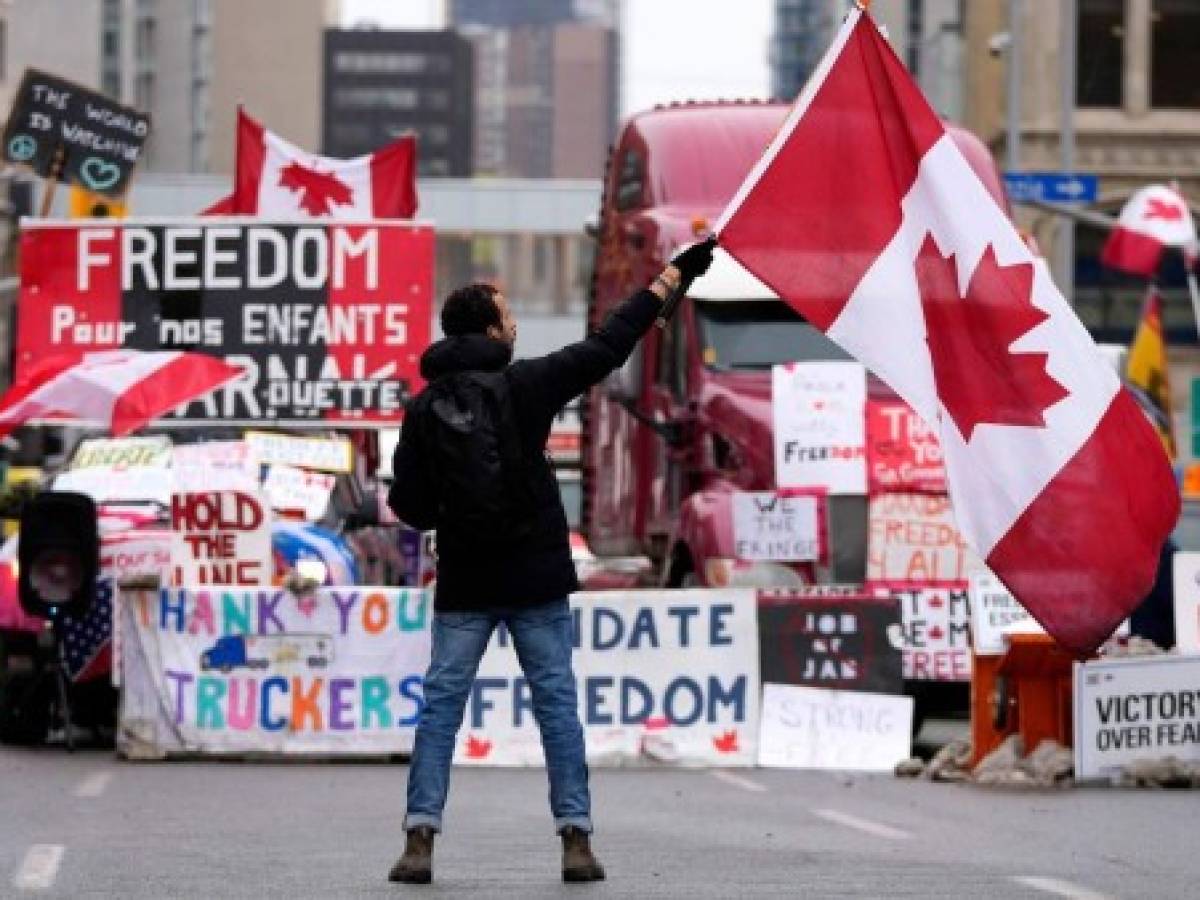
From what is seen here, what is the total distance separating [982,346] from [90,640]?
7964mm

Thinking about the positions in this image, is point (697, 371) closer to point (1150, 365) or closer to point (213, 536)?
point (213, 536)

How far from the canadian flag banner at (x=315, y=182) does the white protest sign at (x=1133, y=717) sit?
12280 millimetres

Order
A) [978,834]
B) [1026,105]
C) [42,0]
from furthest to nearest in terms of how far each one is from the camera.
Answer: [42,0] → [1026,105] → [978,834]

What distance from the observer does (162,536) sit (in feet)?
61.4

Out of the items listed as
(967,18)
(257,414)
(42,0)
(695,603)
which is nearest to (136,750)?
(695,603)

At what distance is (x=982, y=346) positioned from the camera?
11367 mm

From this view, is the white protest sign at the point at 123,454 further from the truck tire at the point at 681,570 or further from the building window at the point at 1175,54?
the building window at the point at 1175,54

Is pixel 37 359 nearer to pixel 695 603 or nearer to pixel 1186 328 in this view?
pixel 695 603

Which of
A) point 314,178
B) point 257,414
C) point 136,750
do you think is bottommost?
point 136,750

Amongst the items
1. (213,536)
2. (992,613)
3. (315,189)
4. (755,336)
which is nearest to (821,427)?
(755,336)

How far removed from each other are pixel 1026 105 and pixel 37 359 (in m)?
44.5

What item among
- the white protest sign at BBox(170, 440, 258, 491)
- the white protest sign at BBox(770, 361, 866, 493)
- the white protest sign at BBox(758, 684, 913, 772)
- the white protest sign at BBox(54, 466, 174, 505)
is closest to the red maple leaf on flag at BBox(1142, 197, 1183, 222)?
the white protest sign at BBox(170, 440, 258, 491)

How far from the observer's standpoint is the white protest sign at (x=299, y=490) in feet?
73.8

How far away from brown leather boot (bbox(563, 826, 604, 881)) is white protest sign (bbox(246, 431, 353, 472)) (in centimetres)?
1346
